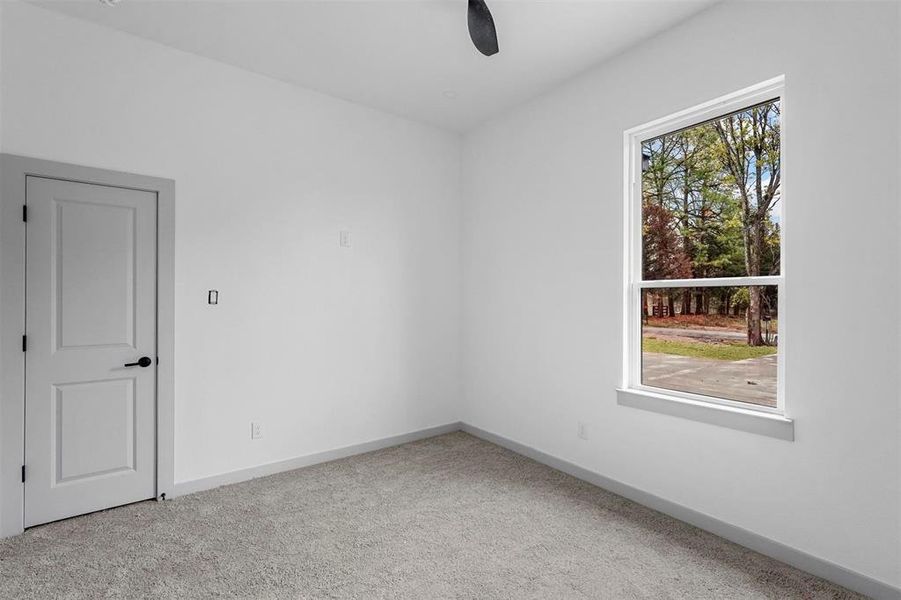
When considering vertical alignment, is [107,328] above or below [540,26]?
below

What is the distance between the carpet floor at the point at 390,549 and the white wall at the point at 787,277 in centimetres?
32

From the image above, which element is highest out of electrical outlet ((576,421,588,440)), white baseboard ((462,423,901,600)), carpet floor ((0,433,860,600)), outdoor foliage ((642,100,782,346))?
outdoor foliage ((642,100,782,346))

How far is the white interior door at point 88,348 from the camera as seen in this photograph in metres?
2.66

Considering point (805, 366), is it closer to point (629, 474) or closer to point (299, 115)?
point (629, 474)

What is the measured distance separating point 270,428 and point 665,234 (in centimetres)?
309

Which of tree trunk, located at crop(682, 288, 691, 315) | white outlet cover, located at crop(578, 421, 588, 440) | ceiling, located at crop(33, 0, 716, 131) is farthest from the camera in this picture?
white outlet cover, located at crop(578, 421, 588, 440)

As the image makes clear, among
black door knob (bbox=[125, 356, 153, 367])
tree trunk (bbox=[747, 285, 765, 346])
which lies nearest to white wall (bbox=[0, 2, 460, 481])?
black door knob (bbox=[125, 356, 153, 367])

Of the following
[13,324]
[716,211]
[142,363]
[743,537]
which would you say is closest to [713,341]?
[716,211]

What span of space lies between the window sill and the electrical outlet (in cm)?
37

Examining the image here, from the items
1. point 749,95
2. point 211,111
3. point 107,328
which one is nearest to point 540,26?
point 749,95

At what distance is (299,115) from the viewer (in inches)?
143

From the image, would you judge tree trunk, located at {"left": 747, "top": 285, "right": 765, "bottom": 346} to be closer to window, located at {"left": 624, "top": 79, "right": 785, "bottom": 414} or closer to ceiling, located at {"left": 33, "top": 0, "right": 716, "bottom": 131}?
window, located at {"left": 624, "top": 79, "right": 785, "bottom": 414}

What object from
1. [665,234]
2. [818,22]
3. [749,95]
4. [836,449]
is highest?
[818,22]

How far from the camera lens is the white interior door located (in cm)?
266
